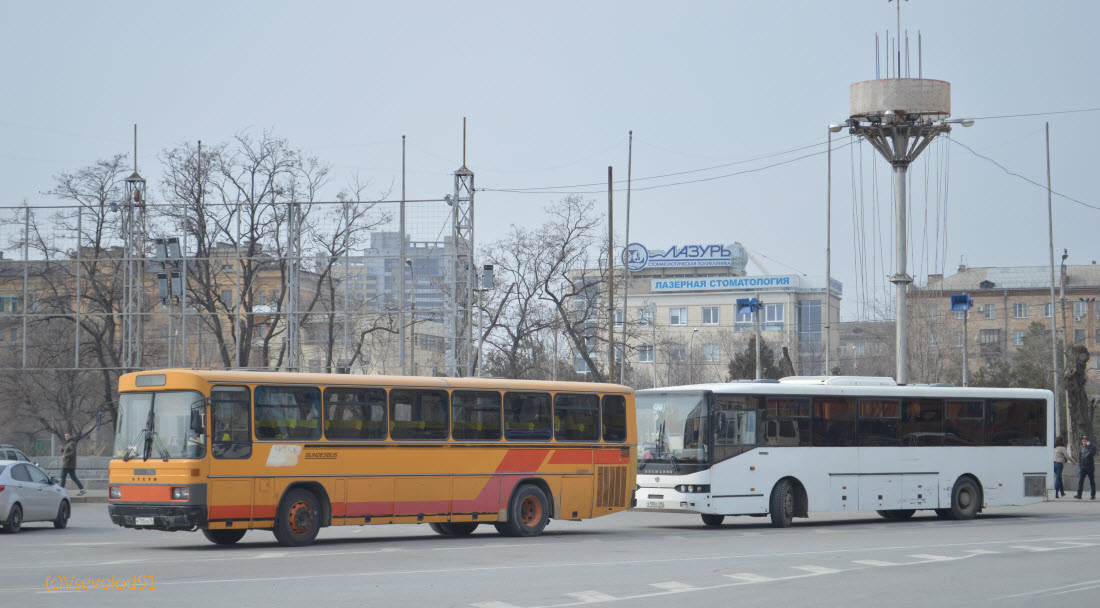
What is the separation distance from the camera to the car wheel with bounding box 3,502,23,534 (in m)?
22.9

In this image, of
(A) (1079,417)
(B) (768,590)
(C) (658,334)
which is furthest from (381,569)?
(C) (658,334)

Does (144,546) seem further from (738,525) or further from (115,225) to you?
(115,225)

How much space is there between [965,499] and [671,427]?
7651 mm

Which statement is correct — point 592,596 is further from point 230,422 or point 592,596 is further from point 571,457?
point 571,457

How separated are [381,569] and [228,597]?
340 centimetres

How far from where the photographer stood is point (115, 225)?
46562mm

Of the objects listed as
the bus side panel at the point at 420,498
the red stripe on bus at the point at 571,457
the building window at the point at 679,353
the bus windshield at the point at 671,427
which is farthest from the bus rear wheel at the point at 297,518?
the building window at the point at 679,353

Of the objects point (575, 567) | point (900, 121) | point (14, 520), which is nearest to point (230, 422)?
point (575, 567)

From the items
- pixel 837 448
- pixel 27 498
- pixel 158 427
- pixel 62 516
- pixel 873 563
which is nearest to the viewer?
pixel 873 563

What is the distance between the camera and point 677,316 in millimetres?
130625

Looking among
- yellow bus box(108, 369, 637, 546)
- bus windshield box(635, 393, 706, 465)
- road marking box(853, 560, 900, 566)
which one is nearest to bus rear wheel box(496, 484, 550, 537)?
yellow bus box(108, 369, 637, 546)

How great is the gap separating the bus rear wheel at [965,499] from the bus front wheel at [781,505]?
4777mm

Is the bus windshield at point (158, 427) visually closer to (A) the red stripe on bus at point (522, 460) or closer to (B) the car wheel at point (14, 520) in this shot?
(B) the car wheel at point (14, 520)

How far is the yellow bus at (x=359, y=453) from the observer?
18438 millimetres
